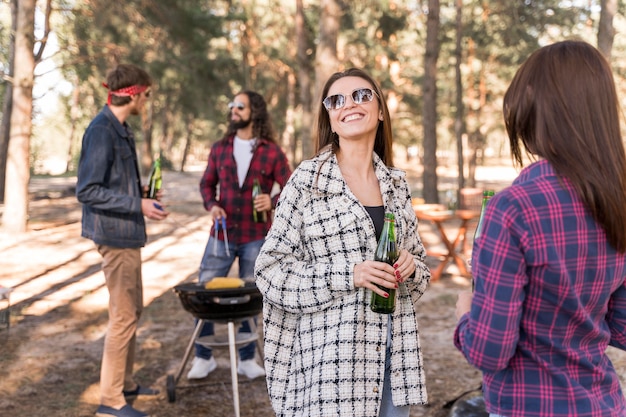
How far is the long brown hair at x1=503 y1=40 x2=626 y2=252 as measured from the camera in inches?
64.2

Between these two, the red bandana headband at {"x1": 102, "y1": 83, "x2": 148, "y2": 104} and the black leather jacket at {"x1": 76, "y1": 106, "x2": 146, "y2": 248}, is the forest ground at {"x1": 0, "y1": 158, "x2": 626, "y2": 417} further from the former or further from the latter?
the red bandana headband at {"x1": 102, "y1": 83, "x2": 148, "y2": 104}

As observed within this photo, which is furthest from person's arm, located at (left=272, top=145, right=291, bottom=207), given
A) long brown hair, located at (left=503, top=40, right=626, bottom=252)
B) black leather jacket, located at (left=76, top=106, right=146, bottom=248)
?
long brown hair, located at (left=503, top=40, right=626, bottom=252)

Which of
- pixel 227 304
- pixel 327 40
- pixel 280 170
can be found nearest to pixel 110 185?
pixel 227 304

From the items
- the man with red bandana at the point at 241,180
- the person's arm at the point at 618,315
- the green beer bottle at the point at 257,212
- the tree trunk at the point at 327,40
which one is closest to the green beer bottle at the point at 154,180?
the man with red bandana at the point at 241,180

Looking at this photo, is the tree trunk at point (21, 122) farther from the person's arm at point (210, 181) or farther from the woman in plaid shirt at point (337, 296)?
the woman in plaid shirt at point (337, 296)

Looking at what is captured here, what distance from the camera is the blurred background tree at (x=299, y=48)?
50.3ft

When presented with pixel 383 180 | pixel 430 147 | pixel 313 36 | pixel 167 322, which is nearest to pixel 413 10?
pixel 313 36

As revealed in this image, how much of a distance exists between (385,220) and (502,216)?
925mm

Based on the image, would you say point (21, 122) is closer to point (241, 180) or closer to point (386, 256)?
point (241, 180)

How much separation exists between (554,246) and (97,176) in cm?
328

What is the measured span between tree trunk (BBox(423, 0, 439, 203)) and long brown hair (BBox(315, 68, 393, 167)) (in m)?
12.8

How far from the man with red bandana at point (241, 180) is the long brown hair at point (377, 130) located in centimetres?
231

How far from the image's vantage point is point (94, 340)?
6.47 meters

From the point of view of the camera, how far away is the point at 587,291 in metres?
1.69
